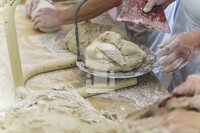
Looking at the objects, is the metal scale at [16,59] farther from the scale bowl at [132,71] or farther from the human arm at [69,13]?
the human arm at [69,13]

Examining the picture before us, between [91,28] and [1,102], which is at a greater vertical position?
[91,28]

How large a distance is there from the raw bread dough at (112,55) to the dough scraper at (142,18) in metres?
0.17

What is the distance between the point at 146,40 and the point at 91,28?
2.27 ft

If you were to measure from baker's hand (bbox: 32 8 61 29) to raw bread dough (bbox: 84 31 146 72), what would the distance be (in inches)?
28.1

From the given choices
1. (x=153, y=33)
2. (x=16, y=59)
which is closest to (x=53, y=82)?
(x=16, y=59)

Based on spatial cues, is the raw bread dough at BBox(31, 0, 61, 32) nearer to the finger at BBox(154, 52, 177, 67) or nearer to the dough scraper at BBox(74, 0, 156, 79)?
the dough scraper at BBox(74, 0, 156, 79)

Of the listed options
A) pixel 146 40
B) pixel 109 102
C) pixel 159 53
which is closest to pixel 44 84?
pixel 109 102

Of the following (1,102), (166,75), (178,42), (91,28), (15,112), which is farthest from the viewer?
(91,28)

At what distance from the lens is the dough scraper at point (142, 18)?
1172 mm

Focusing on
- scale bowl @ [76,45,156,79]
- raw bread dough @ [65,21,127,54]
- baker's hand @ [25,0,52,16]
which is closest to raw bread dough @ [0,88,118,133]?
scale bowl @ [76,45,156,79]

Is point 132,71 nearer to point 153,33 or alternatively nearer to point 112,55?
point 112,55

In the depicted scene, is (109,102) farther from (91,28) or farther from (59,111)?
(91,28)

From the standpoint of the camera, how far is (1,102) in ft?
3.17

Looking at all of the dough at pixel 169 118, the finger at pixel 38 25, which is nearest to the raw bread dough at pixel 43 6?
the finger at pixel 38 25
